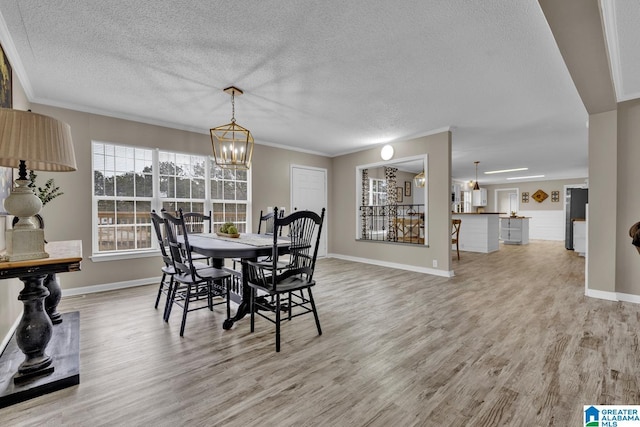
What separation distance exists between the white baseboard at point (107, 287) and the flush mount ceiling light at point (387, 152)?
4.57 metres

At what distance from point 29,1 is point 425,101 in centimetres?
371

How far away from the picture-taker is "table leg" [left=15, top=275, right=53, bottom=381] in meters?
1.79

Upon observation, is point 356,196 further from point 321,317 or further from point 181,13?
point 181,13

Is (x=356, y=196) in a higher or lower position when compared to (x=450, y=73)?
lower

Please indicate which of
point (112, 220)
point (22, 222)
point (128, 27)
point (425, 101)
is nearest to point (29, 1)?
point (128, 27)

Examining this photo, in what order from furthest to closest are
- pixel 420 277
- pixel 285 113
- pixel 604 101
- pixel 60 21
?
pixel 420 277, pixel 285 113, pixel 604 101, pixel 60 21

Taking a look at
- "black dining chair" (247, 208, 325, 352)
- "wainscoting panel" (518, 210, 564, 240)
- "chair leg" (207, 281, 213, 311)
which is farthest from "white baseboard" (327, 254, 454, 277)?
"wainscoting panel" (518, 210, 564, 240)

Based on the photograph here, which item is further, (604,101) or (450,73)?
(604,101)

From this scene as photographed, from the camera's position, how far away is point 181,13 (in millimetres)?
2029

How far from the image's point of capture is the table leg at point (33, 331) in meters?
1.79

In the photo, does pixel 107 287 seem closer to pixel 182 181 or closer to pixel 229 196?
pixel 182 181

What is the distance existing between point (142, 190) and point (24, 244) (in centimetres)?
295

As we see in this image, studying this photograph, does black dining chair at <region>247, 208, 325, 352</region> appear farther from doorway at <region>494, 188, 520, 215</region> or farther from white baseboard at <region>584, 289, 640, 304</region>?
doorway at <region>494, 188, 520, 215</region>

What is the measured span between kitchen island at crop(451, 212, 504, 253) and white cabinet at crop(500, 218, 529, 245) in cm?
219
